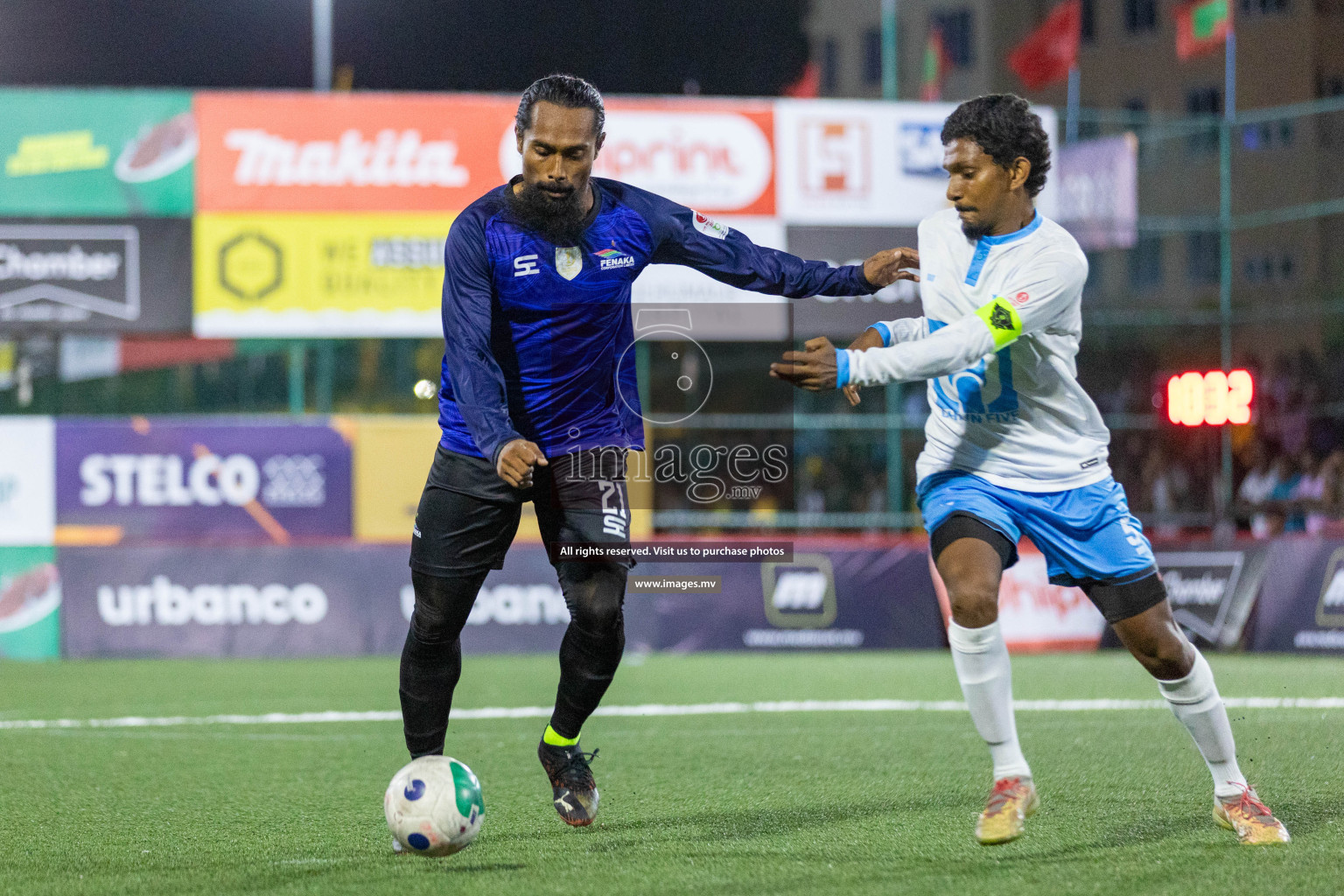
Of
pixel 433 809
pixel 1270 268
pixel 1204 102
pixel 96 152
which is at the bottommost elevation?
pixel 433 809

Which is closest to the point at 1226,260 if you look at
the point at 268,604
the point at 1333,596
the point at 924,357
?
the point at 1333,596

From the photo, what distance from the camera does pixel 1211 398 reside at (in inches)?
675

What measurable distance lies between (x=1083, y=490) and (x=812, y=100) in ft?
41.4

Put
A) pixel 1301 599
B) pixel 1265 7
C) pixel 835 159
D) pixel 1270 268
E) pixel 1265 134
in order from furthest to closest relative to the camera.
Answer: pixel 1265 7 → pixel 1270 268 → pixel 1265 134 → pixel 835 159 → pixel 1301 599

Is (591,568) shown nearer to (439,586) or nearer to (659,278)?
(439,586)

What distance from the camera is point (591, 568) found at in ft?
18.2

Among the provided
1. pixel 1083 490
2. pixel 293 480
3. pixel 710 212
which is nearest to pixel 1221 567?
pixel 710 212

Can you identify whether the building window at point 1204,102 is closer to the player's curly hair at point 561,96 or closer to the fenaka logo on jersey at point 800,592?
the fenaka logo on jersey at point 800,592

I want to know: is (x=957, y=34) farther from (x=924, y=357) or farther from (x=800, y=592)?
(x=924, y=357)

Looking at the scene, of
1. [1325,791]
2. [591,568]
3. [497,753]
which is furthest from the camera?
[497,753]

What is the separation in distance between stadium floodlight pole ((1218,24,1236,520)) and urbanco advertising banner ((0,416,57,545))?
1237cm

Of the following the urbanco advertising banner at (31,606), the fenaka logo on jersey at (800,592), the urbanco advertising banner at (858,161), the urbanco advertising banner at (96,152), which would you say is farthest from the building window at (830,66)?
the urbanco advertising banner at (31,606)

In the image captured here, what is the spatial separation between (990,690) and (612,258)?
1.93 metres

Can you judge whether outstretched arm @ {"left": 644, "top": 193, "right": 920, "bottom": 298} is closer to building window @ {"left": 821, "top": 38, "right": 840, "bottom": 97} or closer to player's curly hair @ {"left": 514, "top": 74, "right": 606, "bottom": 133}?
player's curly hair @ {"left": 514, "top": 74, "right": 606, "bottom": 133}
